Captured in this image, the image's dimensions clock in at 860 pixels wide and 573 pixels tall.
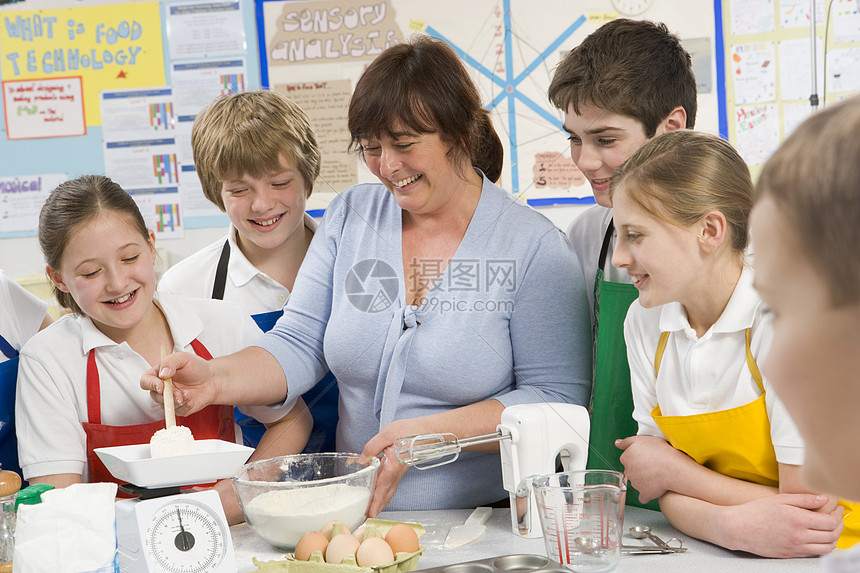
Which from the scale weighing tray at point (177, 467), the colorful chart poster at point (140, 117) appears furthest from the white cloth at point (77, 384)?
the colorful chart poster at point (140, 117)

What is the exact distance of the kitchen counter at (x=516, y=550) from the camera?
94 cm

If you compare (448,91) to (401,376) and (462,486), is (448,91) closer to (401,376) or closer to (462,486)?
(401,376)

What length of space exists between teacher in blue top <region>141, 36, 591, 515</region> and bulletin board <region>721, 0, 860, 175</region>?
388mm

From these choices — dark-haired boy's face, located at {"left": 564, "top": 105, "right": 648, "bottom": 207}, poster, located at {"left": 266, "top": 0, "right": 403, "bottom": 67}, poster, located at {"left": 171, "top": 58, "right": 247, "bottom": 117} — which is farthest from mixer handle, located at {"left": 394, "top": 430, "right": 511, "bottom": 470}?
poster, located at {"left": 171, "top": 58, "right": 247, "bottom": 117}

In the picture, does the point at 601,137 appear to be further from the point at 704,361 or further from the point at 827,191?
the point at 827,191

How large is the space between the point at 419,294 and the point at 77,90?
5.21ft

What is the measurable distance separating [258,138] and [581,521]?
0.85 metres

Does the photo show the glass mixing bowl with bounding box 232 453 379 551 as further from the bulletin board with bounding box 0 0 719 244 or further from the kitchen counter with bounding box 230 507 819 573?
the bulletin board with bounding box 0 0 719 244

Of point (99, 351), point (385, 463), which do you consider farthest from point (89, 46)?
point (385, 463)

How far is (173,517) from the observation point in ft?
2.85

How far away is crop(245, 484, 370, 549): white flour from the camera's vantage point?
1.00 m

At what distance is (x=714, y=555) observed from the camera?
977 mm

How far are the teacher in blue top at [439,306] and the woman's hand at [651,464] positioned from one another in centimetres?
13

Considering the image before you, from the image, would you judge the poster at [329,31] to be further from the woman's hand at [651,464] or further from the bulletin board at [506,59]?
the woman's hand at [651,464]
